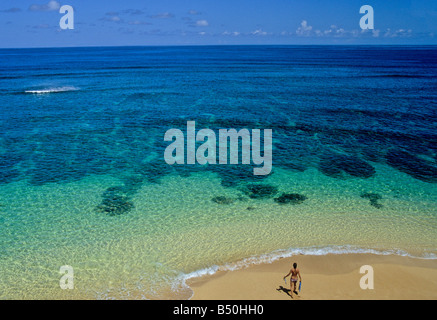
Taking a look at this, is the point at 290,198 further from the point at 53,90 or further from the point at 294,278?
the point at 53,90

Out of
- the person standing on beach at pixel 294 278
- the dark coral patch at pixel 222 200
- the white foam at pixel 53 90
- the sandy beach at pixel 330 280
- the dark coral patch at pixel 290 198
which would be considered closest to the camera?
the person standing on beach at pixel 294 278

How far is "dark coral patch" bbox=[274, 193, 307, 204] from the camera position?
27.0 m

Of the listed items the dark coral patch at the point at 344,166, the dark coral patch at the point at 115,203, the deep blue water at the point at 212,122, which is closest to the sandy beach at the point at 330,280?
the dark coral patch at the point at 115,203

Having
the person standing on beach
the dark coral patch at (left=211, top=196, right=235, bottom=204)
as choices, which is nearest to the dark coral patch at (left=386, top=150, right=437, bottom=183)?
the dark coral patch at (left=211, top=196, right=235, bottom=204)

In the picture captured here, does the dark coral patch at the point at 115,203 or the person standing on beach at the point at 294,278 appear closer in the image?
the person standing on beach at the point at 294,278

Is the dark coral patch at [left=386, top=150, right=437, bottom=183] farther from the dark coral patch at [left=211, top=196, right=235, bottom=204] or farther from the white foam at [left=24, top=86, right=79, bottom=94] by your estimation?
the white foam at [left=24, top=86, right=79, bottom=94]

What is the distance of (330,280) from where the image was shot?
59.2 feet

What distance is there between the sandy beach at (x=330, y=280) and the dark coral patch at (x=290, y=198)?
283 inches

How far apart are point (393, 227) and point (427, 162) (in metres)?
15.9

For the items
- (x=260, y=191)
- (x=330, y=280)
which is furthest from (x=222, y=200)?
(x=330, y=280)

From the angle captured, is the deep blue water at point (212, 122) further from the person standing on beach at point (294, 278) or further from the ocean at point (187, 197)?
the person standing on beach at point (294, 278)

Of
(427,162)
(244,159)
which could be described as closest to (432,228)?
(427,162)

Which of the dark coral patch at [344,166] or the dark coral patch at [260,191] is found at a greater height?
the dark coral patch at [344,166]

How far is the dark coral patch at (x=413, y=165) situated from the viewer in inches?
1239
